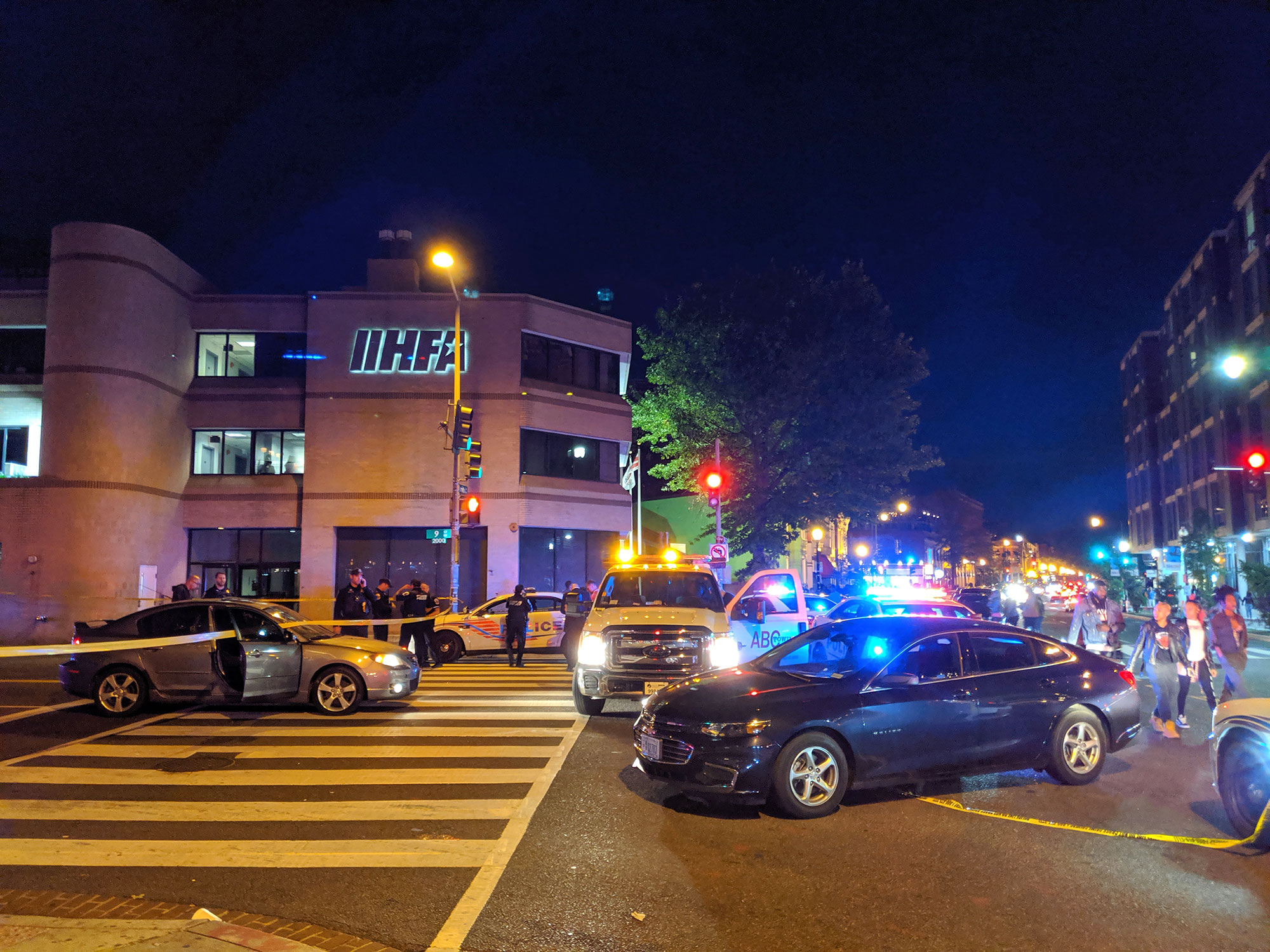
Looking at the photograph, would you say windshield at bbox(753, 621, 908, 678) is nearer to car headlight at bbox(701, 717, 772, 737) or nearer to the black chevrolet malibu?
the black chevrolet malibu

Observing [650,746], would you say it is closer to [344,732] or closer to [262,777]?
[262,777]

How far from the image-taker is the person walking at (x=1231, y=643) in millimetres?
10648

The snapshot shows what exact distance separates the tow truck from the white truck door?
1192 millimetres

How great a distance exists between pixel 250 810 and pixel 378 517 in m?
24.3

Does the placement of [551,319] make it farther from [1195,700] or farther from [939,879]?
[939,879]

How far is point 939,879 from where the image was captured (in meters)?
5.46

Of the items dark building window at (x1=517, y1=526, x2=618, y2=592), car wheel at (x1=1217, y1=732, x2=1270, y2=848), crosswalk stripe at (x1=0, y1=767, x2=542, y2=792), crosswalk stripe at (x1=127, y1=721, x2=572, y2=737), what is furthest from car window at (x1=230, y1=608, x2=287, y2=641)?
dark building window at (x1=517, y1=526, x2=618, y2=592)

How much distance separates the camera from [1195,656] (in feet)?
34.2

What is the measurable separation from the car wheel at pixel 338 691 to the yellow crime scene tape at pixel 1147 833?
25.9ft

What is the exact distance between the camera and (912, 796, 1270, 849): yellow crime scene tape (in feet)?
19.7

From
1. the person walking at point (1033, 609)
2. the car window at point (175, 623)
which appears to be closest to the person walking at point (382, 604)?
the car window at point (175, 623)

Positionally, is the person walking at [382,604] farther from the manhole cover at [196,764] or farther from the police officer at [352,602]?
the manhole cover at [196,764]

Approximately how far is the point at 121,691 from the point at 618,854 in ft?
29.0

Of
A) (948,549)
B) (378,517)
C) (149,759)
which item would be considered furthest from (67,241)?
(948,549)
